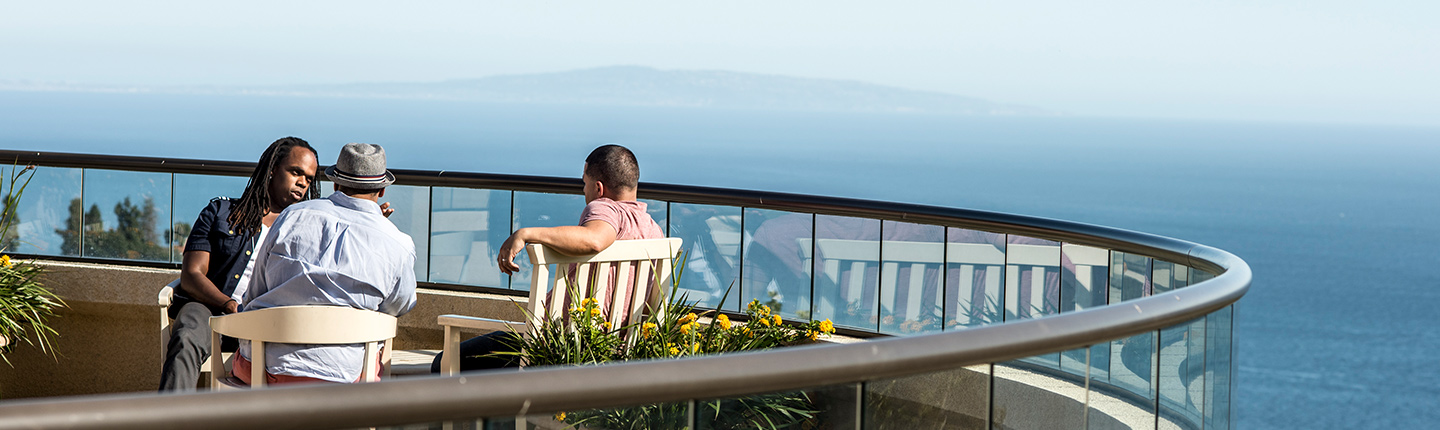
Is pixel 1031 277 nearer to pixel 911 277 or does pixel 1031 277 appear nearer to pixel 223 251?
pixel 911 277

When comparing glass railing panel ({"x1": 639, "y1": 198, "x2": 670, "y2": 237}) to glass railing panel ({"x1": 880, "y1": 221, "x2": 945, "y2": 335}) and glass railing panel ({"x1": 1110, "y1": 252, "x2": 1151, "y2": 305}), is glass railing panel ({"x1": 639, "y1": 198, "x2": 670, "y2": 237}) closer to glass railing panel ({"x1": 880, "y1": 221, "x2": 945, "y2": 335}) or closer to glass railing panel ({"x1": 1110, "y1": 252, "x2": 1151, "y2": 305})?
glass railing panel ({"x1": 880, "y1": 221, "x2": 945, "y2": 335})

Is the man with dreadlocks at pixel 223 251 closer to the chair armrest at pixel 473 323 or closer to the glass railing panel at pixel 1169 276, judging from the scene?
the chair armrest at pixel 473 323

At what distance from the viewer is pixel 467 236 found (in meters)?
6.43

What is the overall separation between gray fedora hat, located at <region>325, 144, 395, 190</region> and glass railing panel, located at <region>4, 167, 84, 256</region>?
3709mm

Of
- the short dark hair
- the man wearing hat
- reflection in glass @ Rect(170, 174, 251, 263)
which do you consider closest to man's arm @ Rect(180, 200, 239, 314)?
the man wearing hat

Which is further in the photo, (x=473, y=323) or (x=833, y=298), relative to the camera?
(x=833, y=298)

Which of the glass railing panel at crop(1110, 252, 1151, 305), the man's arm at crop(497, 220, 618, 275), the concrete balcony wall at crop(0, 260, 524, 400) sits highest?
the man's arm at crop(497, 220, 618, 275)

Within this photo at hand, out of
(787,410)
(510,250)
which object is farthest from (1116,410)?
(510,250)

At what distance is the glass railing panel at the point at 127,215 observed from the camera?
21.9 ft

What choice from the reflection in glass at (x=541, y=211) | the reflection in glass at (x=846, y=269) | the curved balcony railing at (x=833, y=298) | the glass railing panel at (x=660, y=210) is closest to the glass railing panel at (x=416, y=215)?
the curved balcony railing at (x=833, y=298)

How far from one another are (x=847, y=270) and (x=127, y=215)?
4253 mm

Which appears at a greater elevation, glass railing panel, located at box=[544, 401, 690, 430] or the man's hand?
the man's hand

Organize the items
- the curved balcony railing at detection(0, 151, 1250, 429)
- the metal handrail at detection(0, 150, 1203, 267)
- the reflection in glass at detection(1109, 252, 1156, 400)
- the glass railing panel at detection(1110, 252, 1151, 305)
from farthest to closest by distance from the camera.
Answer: the metal handrail at detection(0, 150, 1203, 267) → the glass railing panel at detection(1110, 252, 1151, 305) → the reflection in glass at detection(1109, 252, 1156, 400) → the curved balcony railing at detection(0, 151, 1250, 429)

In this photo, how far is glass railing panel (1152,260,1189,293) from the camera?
376cm
